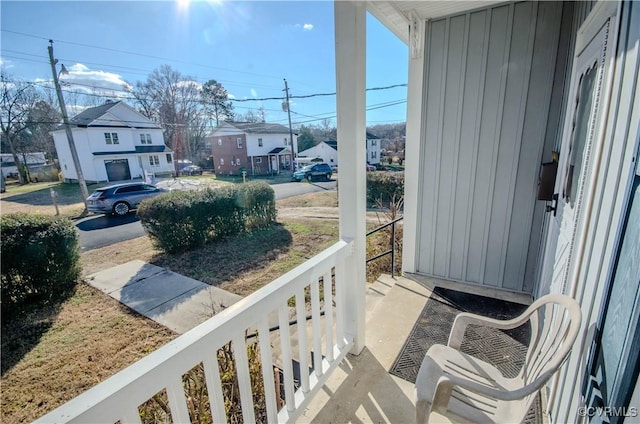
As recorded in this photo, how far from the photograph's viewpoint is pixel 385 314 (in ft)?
7.85

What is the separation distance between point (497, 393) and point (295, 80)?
5.21 ft

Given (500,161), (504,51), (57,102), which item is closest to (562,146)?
(500,161)

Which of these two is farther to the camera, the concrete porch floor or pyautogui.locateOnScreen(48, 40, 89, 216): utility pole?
the concrete porch floor

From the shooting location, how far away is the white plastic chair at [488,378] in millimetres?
981

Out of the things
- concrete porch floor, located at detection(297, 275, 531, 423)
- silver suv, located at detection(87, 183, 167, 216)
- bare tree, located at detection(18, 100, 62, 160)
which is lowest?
concrete porch floor, located at detection(297, 275, 531, 423)

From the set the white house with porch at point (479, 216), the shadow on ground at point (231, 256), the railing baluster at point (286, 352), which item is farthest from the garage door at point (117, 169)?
the railing baluster at point (286, 352)

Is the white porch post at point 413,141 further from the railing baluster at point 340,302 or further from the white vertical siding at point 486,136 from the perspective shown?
the railing baluster at point 340,302

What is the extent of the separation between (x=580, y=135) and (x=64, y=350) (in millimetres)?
2643

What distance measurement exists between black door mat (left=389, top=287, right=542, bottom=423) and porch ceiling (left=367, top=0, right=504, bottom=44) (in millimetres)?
2399

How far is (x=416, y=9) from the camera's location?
2.34 m

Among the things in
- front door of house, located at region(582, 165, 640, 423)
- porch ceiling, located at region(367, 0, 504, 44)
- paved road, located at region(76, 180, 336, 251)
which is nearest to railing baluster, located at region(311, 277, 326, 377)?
paved road, located at region(76, 180, 336, 251)

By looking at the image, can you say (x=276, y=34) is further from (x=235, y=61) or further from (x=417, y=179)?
(x=417, y=179)

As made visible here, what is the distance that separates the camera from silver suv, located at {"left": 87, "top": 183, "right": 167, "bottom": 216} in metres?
0.98

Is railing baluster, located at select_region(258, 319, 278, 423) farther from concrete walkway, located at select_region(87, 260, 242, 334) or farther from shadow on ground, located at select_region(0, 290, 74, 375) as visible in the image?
shadow on ground, located at select_region(0, 290, 74, 375)
